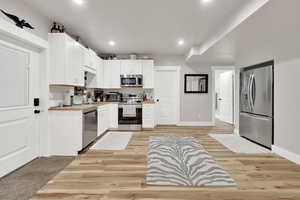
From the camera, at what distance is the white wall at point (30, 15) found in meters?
2.54

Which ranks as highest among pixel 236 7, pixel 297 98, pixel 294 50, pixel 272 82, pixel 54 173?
pixel 236 7

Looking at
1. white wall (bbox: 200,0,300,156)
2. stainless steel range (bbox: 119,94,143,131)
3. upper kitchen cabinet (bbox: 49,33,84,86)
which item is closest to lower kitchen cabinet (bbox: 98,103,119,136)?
stainless steel range (bbox: 119,94,143,131)

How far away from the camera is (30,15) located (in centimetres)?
299

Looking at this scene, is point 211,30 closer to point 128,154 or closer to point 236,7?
point 236,7

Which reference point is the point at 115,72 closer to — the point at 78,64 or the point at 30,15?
the point at 78,64

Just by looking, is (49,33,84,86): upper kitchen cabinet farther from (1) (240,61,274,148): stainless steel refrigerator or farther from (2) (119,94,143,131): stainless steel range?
(1) (240,61,274,148): stainless steel refrigerator

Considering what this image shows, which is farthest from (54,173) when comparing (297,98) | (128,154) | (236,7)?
(297,98)

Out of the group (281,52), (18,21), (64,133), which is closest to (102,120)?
(64,133)

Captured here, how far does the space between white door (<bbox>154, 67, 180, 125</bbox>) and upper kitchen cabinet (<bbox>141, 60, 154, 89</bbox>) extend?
23.5 inches

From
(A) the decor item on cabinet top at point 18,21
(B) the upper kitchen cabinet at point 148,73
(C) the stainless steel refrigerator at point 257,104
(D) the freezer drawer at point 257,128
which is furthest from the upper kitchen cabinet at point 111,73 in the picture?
(D) the freezer drawer at point 257,128

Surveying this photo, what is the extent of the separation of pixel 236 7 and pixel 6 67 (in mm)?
3519

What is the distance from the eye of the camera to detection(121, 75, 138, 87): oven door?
19.7 feet

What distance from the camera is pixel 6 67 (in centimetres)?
261

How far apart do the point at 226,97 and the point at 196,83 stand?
7.99 ft
